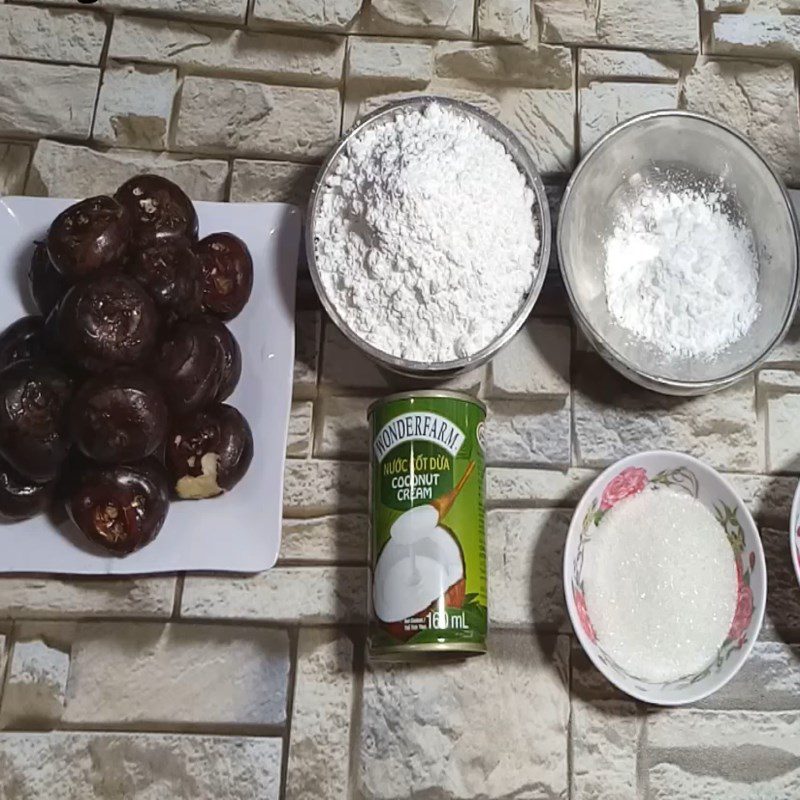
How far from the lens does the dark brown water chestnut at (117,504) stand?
33.3 inches

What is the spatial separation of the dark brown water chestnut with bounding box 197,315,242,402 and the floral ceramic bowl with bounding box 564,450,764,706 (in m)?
0.39

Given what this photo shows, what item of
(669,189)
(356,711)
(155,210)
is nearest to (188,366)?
(155,210)

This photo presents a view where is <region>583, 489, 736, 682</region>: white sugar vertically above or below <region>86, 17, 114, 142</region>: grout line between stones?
below

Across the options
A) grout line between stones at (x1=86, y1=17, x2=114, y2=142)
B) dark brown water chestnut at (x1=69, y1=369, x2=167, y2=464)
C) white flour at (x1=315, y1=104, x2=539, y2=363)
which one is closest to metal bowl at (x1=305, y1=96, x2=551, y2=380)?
white flour at (x1=315, y1=104, x2=539, y2=363)

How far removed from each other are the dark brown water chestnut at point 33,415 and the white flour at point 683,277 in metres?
0.60

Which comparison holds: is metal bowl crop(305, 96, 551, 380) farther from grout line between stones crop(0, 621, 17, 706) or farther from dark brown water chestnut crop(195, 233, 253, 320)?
grout line between stones crop(0, 621, 17, 706)

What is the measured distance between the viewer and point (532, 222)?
37.7 inches

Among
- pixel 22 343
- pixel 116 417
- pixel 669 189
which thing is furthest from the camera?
pixel 669 189

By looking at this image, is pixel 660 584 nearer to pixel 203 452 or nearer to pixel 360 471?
pixel 360 471

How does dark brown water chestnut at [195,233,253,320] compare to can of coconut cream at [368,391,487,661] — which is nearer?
can of coconut cream at [368,391,487,661]

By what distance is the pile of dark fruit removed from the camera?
32.3 inches

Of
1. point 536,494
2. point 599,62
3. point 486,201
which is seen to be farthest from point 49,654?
point 599,62

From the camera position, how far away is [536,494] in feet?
3.22

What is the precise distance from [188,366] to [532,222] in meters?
0.40
